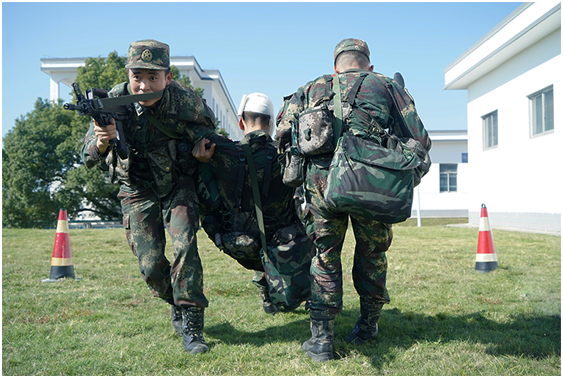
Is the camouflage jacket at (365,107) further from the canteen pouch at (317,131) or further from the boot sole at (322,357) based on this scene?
the boot sole at (322,357)

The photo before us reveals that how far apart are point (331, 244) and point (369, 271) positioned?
400 millimetres

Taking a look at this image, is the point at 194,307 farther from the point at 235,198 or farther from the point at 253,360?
the point at 235,198

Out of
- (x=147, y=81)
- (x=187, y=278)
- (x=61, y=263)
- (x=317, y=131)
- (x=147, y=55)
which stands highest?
(x=147, y=55)

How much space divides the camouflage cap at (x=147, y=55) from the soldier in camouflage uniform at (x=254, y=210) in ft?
2.40

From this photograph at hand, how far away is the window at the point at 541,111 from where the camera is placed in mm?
15719

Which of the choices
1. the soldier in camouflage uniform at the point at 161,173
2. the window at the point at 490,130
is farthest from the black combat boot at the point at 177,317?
the window at the point at 490,130

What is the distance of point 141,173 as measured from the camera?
3850mm

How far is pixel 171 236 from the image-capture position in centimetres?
372

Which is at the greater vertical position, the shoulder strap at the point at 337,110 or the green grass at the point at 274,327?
the shoulder strap at the point at 337,110

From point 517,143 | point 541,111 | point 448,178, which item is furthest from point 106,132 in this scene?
point 448,178

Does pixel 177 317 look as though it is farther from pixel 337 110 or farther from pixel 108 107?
pixel 337 110

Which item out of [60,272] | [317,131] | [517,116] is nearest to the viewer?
[317,131]

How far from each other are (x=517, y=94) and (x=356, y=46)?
53.5 ft

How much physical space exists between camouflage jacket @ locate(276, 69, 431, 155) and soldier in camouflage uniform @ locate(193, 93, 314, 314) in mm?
542
